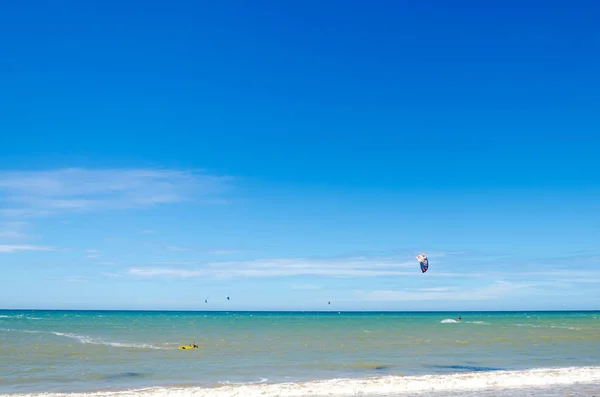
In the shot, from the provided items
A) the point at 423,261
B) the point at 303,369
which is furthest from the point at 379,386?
the point at 423,261

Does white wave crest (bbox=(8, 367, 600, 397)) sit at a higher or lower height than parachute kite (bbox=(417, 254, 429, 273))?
lower

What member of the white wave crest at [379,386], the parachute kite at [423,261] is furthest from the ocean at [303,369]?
the parachute kite at [423,261]

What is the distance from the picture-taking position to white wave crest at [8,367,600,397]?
74.1 ft

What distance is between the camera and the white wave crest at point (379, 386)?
22.6 m

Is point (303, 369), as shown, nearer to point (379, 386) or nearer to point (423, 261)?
point (379, 386)

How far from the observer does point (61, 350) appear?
4053cm

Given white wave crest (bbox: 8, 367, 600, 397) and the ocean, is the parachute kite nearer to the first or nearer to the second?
the ocean

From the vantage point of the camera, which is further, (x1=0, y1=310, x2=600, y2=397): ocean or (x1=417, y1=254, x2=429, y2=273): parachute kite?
(x1=417, y1=254, x2=429, y2=273): parachute kite

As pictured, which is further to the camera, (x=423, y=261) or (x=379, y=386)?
(x=423, y=261)

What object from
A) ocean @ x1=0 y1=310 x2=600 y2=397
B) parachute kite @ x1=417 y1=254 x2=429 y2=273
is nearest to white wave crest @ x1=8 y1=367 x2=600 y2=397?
ocean @ x1=0 y1=310 x2=600 y2=397

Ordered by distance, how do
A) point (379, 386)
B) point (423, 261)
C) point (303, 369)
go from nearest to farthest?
point (379, 386)
point (303, 369)
point (423, 261)

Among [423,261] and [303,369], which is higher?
[423,261]

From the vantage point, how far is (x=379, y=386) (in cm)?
2362

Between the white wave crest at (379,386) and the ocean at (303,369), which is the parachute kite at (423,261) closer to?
the ocean at (303,369)
